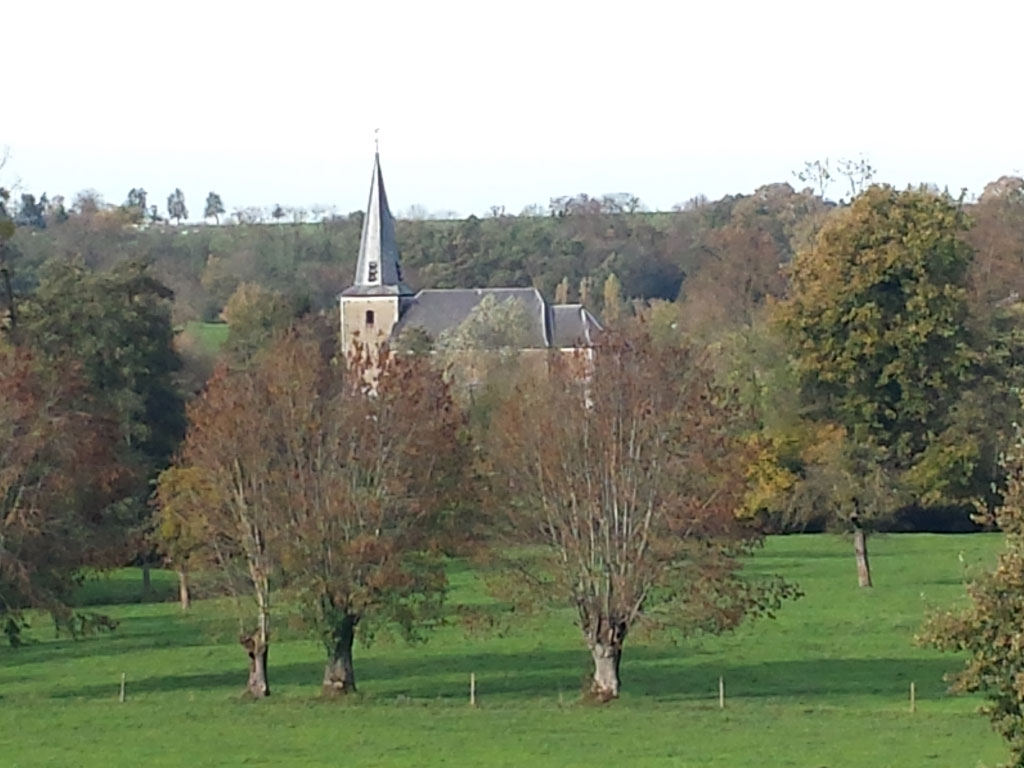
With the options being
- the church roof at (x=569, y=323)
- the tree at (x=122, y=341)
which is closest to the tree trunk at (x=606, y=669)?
the tree at (x=122, y=341)

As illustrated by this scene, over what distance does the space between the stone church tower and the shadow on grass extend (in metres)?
66.8

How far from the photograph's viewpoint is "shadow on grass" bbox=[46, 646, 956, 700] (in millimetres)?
34281

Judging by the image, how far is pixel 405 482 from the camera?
3378 cm

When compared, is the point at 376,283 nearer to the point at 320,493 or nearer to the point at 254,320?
the point at 254,320

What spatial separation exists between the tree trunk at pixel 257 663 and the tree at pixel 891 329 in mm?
23389

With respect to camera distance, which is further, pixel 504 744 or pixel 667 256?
pixel 667 256

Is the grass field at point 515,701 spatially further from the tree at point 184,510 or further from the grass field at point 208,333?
the grass field at point 208,333

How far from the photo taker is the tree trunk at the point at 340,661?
33531 mm

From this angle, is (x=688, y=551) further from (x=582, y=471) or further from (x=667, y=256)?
(x=667, y=256)

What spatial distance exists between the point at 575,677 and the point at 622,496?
4885mm

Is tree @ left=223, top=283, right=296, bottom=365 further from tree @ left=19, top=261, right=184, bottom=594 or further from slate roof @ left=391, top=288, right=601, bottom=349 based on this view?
tree @ left=19, top=261, right=184, bottom=594

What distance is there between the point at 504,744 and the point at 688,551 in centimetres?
658

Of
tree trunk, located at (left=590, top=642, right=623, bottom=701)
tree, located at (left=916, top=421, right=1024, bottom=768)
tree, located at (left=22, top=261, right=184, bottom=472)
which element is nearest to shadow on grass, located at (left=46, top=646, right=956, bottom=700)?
tree trunk, located at (left=590, top=642, right=623, bottom=701)

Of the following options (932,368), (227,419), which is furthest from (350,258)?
(227,419)
